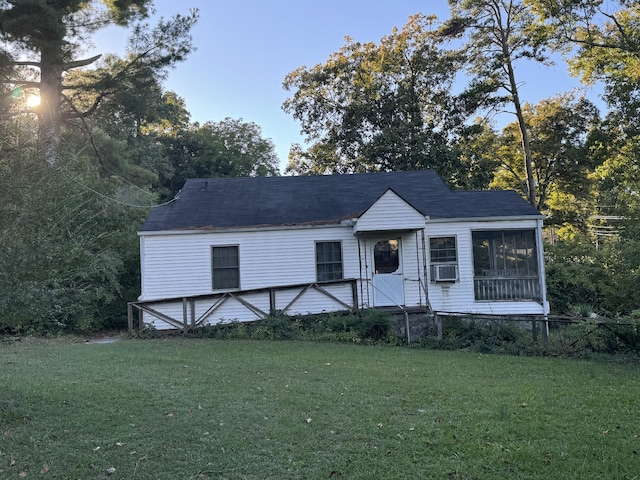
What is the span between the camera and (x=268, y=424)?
5000mm

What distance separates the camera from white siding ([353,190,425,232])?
13555 mm

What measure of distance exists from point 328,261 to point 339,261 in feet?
1.13

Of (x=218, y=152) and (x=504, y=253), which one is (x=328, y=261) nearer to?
(x=504, y=253)

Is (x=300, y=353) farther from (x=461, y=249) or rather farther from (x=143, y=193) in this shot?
(x=143, y=193)

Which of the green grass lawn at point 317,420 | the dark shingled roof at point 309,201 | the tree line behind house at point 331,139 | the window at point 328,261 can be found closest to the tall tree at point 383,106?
the tree line behind house at point 331,139

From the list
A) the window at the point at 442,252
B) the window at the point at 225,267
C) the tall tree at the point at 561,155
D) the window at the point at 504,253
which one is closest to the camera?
the window at the point at 225,267

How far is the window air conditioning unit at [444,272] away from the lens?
14391 mm

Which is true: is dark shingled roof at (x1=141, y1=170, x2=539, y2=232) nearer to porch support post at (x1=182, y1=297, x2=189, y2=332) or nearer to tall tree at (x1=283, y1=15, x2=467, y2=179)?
porch support post at (x1=182, y1=297, x2=189, y2=332)

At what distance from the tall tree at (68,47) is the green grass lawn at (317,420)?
1173 cm

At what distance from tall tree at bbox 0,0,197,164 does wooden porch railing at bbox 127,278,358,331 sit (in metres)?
7.32

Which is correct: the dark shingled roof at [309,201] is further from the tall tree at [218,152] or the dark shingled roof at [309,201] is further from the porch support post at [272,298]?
the tall tree at [218,152]

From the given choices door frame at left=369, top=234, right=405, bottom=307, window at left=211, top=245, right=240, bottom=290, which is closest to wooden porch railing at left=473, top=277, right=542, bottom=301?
door frame at left=369, top=234, right=405, bottom=307

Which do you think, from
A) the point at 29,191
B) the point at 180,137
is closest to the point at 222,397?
the point at 29,191

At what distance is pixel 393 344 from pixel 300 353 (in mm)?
2930
